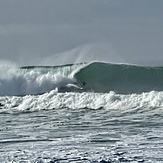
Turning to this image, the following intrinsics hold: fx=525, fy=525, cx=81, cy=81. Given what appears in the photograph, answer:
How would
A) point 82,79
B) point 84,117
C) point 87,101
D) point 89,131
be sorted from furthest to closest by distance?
point 82,79 → point 87,101 → point 84,117 → point 89,131

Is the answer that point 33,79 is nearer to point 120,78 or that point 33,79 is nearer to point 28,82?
point 28,82

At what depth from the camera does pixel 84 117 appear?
1499 cm

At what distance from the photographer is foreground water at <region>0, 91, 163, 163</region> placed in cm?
886

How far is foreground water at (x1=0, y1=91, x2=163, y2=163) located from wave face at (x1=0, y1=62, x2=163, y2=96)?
12.2ft

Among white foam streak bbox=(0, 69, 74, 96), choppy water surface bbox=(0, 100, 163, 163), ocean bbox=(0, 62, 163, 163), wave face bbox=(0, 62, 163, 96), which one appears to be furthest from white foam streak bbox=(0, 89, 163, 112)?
white foam streak bbox=(0, 69, 74, 96)

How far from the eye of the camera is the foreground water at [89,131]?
349 inches

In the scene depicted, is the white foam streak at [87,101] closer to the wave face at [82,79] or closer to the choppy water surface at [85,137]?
the choppy water surface at [85,137]

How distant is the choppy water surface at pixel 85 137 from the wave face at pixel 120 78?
23.3ft

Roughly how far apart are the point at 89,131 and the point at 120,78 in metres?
13.2

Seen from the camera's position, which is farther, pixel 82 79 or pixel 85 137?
pixel 82 79

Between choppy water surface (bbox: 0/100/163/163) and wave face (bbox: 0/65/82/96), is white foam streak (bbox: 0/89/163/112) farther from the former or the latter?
wave face (bbox: 0/65/82/96)

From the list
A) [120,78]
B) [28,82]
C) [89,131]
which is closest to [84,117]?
[89,131]

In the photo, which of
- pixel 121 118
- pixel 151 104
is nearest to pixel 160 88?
pixel 151 104

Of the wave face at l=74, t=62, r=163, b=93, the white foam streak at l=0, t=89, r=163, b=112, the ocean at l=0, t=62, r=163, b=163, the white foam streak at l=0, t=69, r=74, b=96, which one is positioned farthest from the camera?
the white foam streak at l=0, t=69, r=74, b=96
